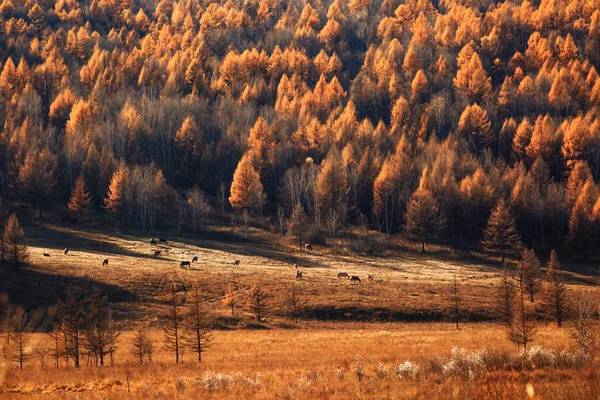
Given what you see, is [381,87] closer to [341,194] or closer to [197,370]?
[341,194]

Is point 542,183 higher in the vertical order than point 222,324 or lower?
higher

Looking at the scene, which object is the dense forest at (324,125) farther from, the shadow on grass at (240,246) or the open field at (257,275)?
the open field at (257,275)

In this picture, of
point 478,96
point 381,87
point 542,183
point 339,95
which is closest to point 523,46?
point 478,96

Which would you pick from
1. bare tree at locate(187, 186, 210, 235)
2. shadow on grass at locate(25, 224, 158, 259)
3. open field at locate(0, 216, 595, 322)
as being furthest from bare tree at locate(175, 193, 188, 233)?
shadow on grass at locate(25, 224, 158, 259)

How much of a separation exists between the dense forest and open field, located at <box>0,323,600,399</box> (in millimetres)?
45522

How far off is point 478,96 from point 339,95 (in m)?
43.8

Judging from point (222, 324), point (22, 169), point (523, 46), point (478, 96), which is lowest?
point (222, 324)

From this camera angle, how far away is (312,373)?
22.9 metres

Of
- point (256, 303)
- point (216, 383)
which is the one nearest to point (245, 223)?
point (256, 303)

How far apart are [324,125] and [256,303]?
8313 cm

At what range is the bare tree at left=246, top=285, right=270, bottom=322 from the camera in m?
51.2

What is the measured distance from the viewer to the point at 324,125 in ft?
416

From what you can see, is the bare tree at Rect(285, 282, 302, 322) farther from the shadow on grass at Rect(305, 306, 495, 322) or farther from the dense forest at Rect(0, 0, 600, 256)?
the dense forest at Rect(0, 0, 600, 256)

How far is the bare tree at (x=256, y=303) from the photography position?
5125 centimetres
